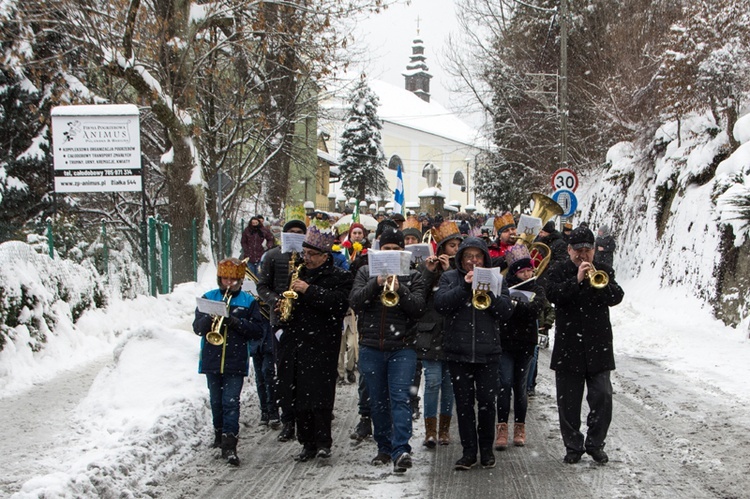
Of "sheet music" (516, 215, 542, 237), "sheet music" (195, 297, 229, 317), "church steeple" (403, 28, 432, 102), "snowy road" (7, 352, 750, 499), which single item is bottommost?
"snowy road" (7, 352, 750, 499)

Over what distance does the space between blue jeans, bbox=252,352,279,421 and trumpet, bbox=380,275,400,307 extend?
7.47 ft

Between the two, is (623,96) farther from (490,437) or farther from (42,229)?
(490,437)

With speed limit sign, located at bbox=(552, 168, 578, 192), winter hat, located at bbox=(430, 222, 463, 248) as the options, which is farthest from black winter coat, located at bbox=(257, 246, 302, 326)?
speed limit sign, located at bbox=(552, 168, 578, 192)

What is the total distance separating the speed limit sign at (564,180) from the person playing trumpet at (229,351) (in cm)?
1314

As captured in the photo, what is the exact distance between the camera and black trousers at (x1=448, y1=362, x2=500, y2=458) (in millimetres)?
6145

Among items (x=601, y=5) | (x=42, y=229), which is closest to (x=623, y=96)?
(x=601, y=5)

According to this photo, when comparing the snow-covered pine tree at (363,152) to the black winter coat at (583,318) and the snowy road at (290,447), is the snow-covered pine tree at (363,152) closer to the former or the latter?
the snowy road at (290,447)

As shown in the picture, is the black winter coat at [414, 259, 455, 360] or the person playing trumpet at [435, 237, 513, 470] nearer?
the person playing trumpet at [435, 237, 513, 470]

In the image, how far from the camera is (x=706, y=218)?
15375mm

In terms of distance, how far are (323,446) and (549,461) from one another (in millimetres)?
1941

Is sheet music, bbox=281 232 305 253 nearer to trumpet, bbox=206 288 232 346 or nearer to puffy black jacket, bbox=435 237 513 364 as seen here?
trumpet, bbox=206 288 232 346

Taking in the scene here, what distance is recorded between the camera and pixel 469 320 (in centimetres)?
616

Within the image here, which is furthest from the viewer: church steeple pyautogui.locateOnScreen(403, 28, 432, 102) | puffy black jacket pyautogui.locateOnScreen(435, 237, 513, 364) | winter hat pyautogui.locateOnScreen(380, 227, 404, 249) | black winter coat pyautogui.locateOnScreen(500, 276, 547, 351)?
church steeple pyautogui.locateOnScreen(403, 28, 432, 102)

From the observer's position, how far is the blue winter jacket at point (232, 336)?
647cm
